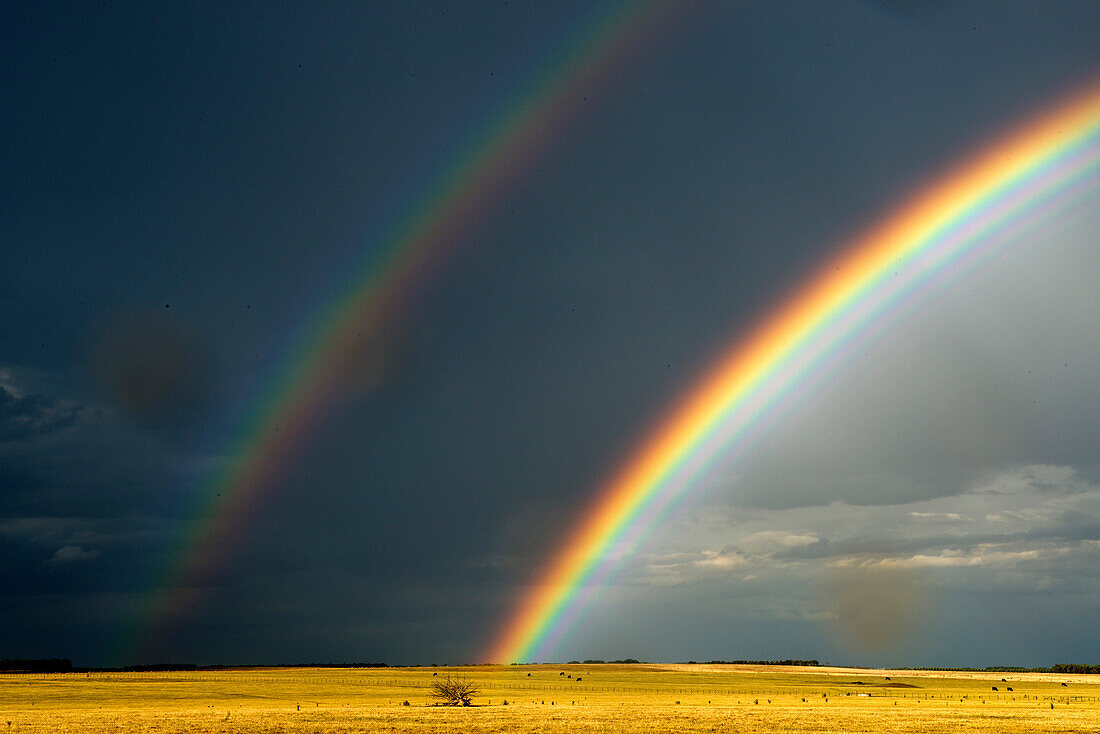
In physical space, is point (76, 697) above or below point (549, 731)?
above

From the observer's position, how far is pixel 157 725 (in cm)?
5550

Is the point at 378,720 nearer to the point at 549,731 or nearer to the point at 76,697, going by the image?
the point at 549,731

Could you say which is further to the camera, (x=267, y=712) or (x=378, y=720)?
(x=267, y=712)

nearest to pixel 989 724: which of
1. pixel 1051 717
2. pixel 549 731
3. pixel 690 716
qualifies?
pixel 1051 717

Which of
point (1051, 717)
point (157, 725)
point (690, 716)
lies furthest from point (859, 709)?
point (157, 725)

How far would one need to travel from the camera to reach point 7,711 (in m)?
72.4

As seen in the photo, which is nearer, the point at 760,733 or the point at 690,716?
the point at 760,733

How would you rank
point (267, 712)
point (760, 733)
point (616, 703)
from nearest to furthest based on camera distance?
point (760, 733)
point (267, 712)
point (616, 703)

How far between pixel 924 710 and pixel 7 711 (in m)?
71.5

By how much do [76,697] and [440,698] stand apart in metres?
38.2

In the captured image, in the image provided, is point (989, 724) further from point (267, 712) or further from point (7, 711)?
point (7, 711)

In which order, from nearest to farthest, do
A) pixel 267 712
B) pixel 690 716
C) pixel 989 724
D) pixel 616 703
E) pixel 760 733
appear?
Result: 1. pixel 760 733
2. pixel 989 724
3. pixel 690 716
4. pixel 267 712
5. pixel 616 703

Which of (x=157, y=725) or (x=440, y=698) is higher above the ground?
(x=440, y=698)

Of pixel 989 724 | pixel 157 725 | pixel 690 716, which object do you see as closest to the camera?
A: pixel 157 725
